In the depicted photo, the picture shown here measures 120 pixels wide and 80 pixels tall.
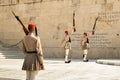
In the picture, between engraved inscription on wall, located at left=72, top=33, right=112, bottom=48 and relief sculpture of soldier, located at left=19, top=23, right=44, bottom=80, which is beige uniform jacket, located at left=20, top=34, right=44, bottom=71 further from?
engraved inscription on wall, located at left=72, top=33, right=112, bottom=48

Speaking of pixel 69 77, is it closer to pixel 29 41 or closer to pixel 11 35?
pixel 29 41

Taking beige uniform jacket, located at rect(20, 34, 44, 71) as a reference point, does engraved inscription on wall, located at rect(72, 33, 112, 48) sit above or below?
below

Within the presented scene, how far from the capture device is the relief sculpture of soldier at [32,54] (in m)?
7.01

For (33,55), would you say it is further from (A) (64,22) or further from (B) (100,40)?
(A) (64,22)

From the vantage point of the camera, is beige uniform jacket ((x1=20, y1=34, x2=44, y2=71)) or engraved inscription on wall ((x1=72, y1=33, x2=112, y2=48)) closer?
beige uniform jacket ((x1=20, y1=34, x2=44, y2=71))

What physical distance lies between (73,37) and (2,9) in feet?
19.7

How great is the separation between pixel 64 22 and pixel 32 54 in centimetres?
1181

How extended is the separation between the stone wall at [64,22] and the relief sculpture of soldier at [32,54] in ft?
33.8

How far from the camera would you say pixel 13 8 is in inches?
835

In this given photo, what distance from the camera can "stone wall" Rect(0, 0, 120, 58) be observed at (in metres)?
17.1

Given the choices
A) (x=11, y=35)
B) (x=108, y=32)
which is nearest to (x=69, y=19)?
(x=108, y=32)

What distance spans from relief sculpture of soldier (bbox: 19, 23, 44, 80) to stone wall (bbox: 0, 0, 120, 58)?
10.3 metres

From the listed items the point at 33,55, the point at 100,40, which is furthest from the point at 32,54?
the point at 100,40

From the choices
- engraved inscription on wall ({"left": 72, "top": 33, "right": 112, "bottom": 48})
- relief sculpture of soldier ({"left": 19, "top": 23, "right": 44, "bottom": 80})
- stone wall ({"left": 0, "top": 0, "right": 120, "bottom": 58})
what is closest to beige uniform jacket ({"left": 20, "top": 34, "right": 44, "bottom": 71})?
relief sculpture of soldier ({"left": 19, "top": 23, "right": 44, "bottom": 80})
